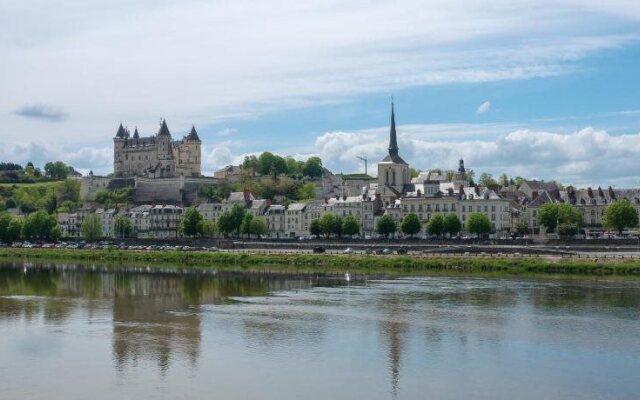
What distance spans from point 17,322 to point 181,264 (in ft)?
93.4

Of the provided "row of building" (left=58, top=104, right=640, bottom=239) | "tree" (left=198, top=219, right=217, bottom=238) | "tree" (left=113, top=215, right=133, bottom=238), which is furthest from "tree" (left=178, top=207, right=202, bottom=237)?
"tree" (left=113, top=215, right=133, bottom=238)

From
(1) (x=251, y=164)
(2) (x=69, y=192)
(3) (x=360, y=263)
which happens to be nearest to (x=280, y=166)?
(1) (x=251, y=164)

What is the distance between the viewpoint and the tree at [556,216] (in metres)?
64.0

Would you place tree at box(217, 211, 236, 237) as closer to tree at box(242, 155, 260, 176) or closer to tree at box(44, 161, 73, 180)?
tree at box(242, 155, 260, 176)

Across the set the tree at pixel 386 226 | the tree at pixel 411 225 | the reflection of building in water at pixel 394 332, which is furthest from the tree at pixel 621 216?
the reflection of building in water at pixel 394 332

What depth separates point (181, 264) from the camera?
58531 millimetres

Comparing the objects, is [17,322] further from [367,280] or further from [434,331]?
[367,280]

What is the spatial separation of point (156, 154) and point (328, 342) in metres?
95.0

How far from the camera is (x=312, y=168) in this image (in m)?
118

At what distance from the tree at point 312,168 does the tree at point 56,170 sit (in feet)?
128

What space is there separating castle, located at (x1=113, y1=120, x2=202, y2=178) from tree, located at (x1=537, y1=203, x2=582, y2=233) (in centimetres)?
5683

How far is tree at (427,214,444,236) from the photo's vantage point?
64.9 metres

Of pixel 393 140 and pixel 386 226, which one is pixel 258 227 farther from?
pixel 393 140

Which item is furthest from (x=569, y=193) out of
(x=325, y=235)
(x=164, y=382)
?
(x=164, y=382)
